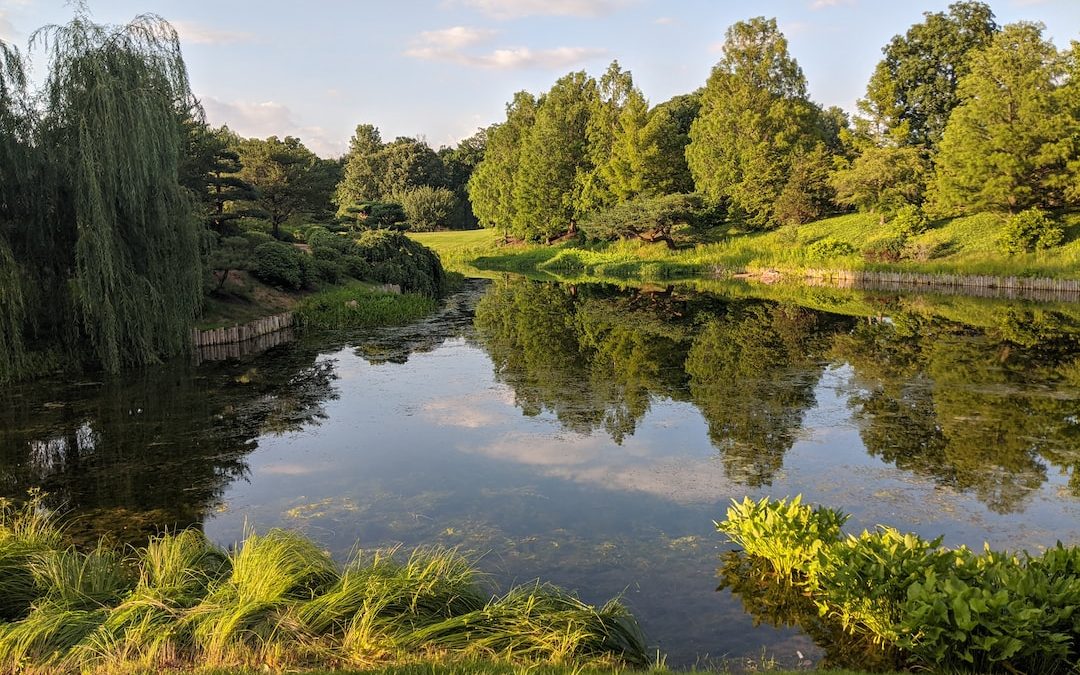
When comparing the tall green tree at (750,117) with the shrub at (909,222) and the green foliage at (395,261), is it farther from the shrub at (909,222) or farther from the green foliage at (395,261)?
the green foliage at (395,261)

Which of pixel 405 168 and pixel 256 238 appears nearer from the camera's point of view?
pixel 256 238

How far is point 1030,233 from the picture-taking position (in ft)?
112

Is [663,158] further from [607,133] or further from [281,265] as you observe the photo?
[281,265]

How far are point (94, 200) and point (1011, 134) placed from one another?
3902 cm

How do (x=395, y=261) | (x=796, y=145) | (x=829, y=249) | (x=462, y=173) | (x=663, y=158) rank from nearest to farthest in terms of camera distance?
(x=395, y=261), (x=829, y=249), (x=796, y=145), (x=663, y=158), (x=462, y=173)

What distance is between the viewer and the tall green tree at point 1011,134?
35.6 metres

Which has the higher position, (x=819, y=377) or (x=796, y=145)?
(x=796, y=145)

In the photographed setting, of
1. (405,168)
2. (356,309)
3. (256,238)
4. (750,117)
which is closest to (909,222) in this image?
(750,117)

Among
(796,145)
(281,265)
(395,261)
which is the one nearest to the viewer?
(281,265)

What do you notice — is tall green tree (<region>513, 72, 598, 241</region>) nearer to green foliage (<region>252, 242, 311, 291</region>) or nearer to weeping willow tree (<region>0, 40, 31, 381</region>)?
green foliage (<region>252, 242, 311, 291</region>)

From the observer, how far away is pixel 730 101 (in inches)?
2093

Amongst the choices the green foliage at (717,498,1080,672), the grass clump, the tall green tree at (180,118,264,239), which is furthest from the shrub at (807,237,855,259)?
the grass clump

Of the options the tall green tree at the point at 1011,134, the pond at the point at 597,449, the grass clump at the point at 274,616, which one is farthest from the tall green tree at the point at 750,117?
the grass clump at the point at 274,616

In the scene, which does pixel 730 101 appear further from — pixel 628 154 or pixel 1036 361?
pixel 1036 361
